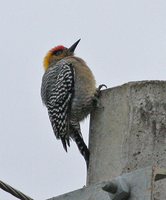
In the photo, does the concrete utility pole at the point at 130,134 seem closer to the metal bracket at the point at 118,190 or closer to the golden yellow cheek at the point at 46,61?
the metal bracket at the point at 118,190

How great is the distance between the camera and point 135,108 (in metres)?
5.50

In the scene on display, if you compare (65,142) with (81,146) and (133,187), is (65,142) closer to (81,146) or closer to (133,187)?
(81,146)

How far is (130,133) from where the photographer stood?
5.33 m

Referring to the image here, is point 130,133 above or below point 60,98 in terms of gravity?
above

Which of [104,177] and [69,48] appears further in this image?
[69,48]

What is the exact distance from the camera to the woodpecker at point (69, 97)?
28.4ft

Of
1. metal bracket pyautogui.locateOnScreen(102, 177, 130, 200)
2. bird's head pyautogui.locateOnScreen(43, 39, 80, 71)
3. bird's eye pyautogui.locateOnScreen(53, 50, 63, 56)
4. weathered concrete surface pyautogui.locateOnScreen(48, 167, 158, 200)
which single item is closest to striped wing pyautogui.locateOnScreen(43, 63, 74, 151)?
bird's head pyautogui.locateOnScreen(43, 39, 80, 71)

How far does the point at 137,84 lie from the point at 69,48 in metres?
6.35

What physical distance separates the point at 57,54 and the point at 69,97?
3.01 m

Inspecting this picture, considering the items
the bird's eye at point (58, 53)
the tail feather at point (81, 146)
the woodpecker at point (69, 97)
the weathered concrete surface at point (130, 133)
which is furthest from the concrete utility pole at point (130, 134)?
the bird's eye at point (58, 53)


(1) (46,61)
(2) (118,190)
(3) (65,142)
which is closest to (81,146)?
(3) (65,142)

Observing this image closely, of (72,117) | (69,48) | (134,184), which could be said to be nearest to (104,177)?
(134,184)

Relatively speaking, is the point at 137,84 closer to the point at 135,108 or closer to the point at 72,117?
the point at 135,108

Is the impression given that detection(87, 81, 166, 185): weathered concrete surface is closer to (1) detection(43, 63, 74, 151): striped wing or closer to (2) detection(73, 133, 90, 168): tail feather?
(2) detection(73, 133, 90, 168): tail feather
